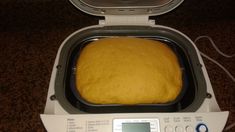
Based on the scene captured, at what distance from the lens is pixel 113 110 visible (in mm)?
699

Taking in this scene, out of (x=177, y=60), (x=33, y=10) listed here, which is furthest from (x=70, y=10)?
(x=177, y=60)

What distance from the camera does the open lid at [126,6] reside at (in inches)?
32.4

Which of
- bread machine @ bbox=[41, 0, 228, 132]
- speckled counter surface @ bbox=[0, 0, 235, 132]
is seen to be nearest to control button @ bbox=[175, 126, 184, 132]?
bread machine @ bbox=[41, 0, 228, 132]

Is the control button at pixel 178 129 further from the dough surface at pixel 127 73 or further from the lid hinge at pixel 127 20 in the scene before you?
the lid hinge at pixel 127 20

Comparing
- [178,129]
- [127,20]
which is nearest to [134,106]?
[178,129]

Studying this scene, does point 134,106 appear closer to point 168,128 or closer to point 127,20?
point 168,128

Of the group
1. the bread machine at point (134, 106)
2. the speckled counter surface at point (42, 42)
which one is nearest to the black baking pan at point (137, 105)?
the bread machine at point (134, 106)

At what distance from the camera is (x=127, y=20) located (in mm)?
870

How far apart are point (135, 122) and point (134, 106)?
6 cm

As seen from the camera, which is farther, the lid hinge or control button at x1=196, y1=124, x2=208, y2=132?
the lid hinge

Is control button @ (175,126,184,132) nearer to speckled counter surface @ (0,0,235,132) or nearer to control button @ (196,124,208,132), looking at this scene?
control button @ (196,124,208,132)

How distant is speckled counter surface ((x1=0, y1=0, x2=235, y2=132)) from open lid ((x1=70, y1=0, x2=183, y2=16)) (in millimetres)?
262

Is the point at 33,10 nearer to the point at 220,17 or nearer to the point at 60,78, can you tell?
the point at 60,78

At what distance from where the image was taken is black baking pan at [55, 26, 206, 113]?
2.30 ft
